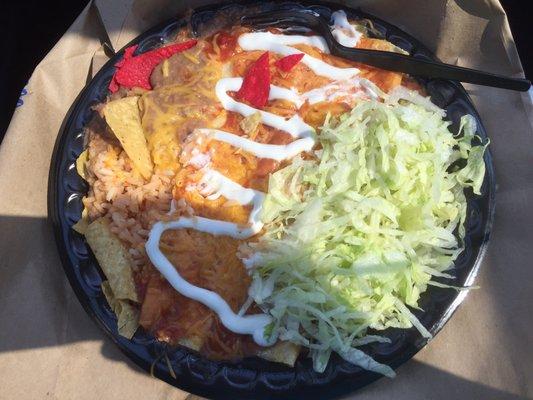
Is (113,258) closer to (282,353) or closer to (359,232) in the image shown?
(282,353)

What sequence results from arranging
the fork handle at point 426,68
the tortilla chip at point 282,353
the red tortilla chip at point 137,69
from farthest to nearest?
the red tortilla chip at point 137,69 → the fork handle at point 426,68 → the tortilla chip at point 282,353

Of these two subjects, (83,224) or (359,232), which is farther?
(83,224)

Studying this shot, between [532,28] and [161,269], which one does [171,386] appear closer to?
[161,269]

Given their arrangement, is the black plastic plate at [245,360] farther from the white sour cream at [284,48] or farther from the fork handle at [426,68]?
the white sour cream at [284,48]

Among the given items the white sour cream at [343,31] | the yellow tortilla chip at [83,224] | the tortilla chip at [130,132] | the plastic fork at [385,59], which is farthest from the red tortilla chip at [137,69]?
the white sour cream at [343,31]

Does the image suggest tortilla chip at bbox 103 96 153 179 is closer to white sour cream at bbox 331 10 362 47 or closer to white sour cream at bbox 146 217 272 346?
white sour cream at bbox 146 217 272 346

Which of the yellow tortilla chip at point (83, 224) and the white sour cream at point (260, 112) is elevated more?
the white sour cream at point (260, 112)

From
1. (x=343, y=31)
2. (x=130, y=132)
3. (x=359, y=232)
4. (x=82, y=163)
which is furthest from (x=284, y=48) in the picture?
(x=82, y=163)
